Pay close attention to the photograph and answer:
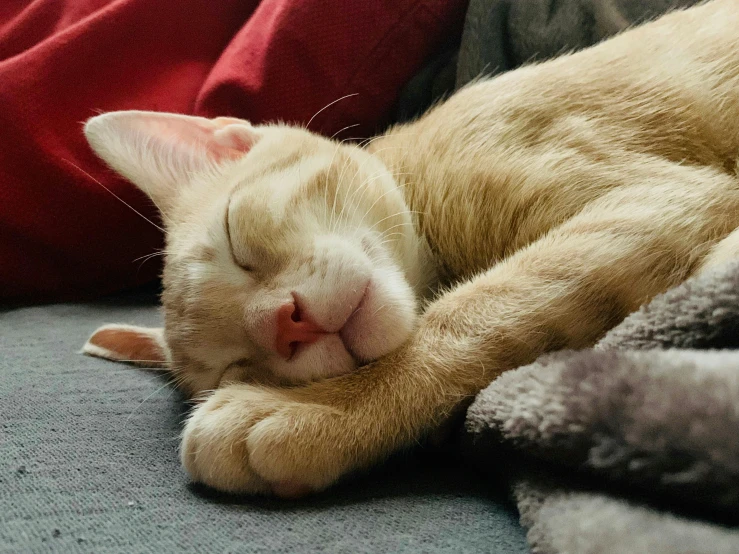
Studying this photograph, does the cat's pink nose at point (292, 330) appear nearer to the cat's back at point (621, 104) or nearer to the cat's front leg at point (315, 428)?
the cat's front leg at point (315, 428)

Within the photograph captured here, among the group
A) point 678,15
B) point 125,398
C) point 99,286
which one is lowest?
point 99,286

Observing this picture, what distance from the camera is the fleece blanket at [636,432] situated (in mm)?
454

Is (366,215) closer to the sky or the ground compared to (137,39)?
closer to the ground

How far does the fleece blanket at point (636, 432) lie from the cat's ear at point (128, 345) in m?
0.67

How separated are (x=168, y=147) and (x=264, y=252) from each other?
18.0 inches

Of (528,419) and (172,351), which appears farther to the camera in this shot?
(172,351)

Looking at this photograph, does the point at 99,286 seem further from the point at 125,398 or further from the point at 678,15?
the point at 678,15

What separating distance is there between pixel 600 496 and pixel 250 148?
91cm

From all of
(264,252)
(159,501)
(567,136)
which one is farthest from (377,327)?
(567,136)

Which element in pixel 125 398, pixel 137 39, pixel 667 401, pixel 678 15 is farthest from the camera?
pixel 137 39

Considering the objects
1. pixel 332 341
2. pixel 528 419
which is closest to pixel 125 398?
pixel 332 341

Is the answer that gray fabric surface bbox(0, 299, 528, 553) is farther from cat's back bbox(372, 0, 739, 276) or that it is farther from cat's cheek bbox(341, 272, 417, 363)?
cat's back bbox(372, 0, 739, 276)

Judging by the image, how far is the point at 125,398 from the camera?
3.10 feet

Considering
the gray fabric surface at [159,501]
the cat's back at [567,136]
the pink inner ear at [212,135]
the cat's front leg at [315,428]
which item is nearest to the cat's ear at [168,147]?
the pink inner ear at [212,135]
